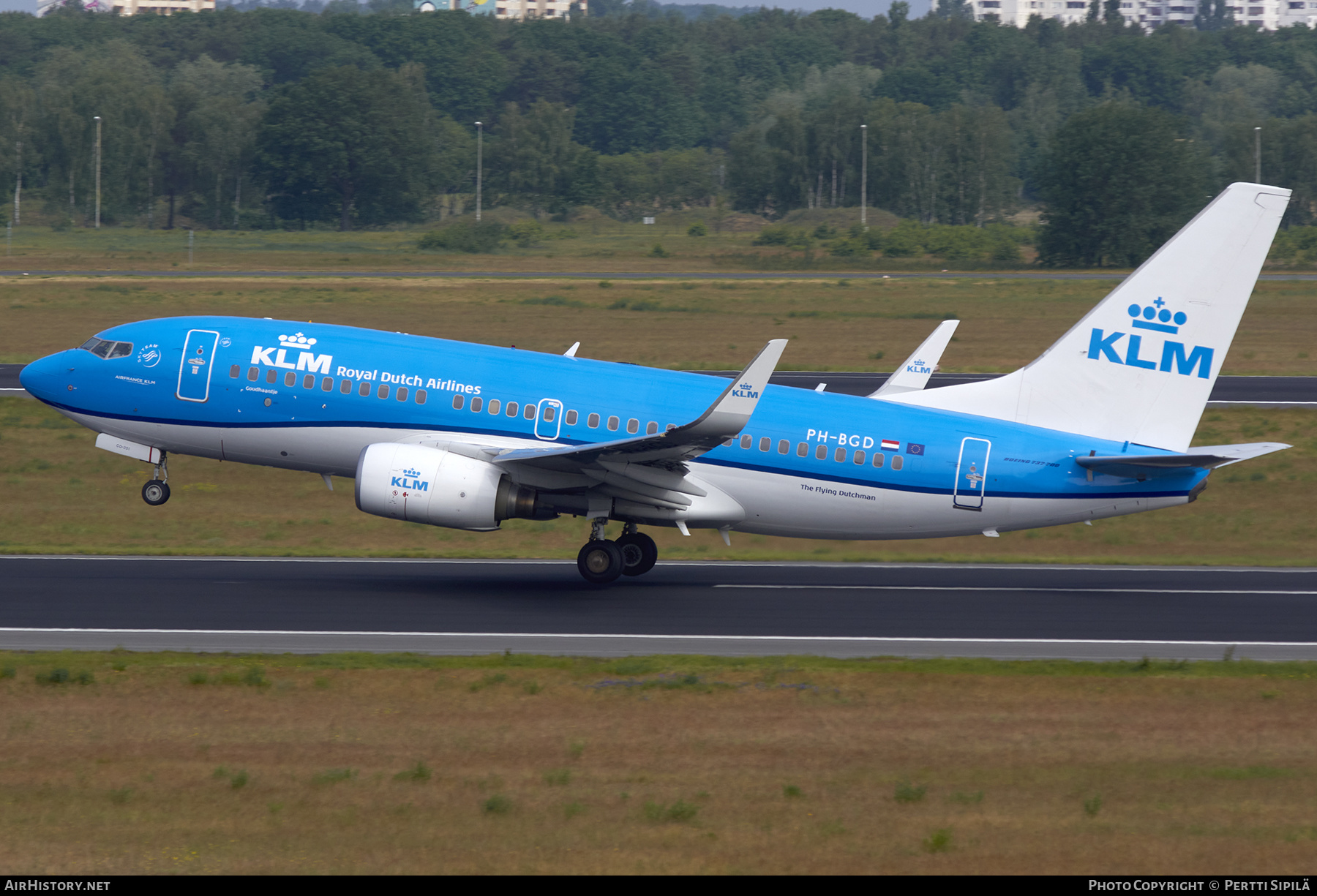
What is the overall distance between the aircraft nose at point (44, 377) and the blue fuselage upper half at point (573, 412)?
2485 millimetres

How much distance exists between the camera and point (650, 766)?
17703 millimetres

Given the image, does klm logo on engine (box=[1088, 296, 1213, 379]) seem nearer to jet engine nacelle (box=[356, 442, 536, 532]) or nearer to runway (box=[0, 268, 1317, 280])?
jet engine nacelle (box=[356, 442, 536, 532])

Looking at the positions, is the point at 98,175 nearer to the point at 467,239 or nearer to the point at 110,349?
the point at 467,239

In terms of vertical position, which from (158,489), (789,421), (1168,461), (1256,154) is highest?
(1256,154)

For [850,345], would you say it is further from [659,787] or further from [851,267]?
[659,787]

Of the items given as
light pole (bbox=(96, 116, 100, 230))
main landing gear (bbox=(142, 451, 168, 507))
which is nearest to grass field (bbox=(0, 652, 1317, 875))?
main landing gear (bbox=(142, 451, 168, 507))

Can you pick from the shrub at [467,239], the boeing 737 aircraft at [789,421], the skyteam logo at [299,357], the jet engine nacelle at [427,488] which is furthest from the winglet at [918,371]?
the shrub at [467,239]

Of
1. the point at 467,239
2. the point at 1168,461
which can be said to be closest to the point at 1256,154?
the point at 467,239

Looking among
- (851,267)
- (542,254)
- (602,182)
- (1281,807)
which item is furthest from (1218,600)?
(602,182)

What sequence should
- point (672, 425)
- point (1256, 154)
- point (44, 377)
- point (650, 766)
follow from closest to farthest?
point (650, 766) → point (672, 425) → point (44, 377) → point (1256, 154)

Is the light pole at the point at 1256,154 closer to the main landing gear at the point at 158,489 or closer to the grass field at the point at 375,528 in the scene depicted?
the grass field at the point at 375,528

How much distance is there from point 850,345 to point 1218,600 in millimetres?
38420

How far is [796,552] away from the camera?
1420 inches

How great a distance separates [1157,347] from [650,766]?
676 inches
